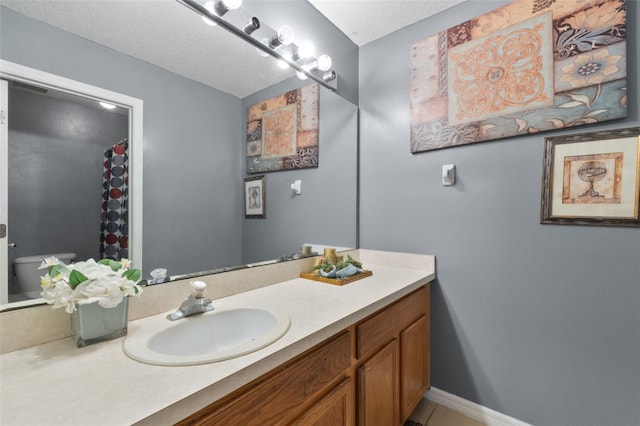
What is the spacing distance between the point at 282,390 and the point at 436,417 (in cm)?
132

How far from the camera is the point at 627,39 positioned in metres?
→ 1.18

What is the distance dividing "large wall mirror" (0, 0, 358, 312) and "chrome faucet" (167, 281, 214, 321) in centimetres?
15

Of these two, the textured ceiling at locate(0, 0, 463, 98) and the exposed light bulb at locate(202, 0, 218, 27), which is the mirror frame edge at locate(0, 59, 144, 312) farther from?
the exposed light bulb at locate(202, 0, 218, 27)

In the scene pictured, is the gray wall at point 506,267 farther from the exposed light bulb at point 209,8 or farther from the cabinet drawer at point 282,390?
the exposed light bulb at point 209,8

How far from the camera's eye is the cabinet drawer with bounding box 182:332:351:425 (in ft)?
2.00

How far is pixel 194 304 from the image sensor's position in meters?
0.99

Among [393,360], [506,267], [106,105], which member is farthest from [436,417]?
[106,105]

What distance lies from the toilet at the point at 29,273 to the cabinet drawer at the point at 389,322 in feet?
3.27

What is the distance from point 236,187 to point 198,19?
2.28ft

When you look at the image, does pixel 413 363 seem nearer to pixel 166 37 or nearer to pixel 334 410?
pixel 334 410

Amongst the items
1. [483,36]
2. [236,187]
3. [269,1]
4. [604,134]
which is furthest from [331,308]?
[483,36]

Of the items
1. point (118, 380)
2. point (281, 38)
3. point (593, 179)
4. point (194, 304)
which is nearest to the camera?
point (118, 380)

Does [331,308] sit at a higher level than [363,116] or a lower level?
lower

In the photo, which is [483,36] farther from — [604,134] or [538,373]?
[538,373]
